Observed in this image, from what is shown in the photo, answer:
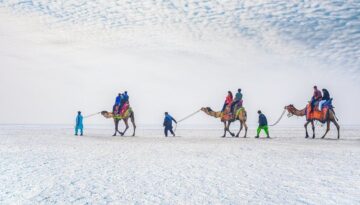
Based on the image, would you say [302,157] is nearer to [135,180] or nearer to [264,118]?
[135,180]

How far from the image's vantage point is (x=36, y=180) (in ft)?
26.3

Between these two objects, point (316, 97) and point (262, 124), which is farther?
point (262, 124)

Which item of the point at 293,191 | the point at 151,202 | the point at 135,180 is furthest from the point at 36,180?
the point at 293,191

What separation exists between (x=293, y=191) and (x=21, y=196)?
15.5 feet

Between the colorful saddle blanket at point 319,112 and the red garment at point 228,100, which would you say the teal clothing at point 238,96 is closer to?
the red garment at point 228,100

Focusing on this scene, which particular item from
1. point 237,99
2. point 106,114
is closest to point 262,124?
point 237,99

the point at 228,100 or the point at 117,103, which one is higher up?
the point at 228,100

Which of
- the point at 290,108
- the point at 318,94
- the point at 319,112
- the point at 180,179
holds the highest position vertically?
the point at 318,94

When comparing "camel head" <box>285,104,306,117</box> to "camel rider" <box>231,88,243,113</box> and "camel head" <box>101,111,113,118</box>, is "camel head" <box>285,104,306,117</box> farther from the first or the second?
"camel head" <box>101,111,113,118</box>

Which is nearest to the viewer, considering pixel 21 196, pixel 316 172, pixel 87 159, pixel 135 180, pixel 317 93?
pixel 21 196

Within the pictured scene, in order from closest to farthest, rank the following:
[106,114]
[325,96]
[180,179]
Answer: [180,179] → [325,96] → [106,114]

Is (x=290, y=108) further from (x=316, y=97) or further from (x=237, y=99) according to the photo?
(x=237, y=99)

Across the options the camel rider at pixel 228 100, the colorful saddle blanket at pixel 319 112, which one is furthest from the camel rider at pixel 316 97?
the camel rider at pixel 228 100

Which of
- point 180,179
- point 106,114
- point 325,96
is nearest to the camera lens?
point 180,179
